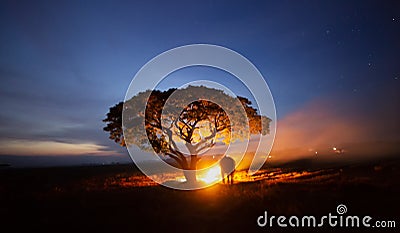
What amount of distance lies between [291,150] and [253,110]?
216 ft

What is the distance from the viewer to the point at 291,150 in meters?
82.6

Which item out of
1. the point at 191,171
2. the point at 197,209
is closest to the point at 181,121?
the point at 191,171

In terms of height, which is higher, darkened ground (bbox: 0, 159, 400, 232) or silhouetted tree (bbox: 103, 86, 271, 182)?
silhouetted tree (bbox: 103, 86, 271, 182)

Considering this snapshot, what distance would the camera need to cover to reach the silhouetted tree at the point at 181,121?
21.0m

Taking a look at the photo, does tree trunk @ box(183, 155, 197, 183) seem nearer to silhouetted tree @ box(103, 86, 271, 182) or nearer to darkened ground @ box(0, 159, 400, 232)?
silhouetted tree @ box(103, 86, 271, 182)

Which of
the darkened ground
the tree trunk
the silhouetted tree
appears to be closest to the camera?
the darkened ground

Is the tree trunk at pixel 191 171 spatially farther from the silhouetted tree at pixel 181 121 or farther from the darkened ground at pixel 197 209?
the darkened ground at pixel 197 209

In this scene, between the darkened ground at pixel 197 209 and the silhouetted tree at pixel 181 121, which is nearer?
the darkened ground at pixel 197 209

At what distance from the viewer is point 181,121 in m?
21.7

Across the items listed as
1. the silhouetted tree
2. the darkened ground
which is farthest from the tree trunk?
the darkened ground

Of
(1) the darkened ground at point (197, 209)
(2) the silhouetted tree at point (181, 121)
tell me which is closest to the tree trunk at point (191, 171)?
(2) the silhouetted tree at point (181, 121)

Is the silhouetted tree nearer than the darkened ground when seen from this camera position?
No

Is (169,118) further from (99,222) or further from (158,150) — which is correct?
(99,222)

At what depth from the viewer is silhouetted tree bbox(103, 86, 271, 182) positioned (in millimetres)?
21016
